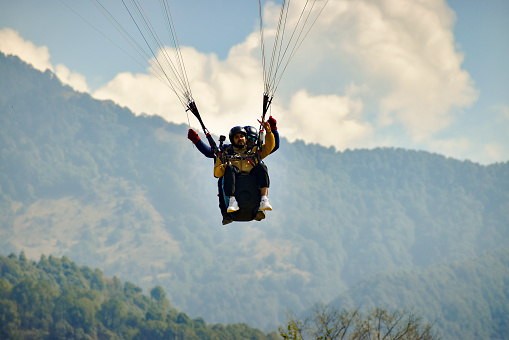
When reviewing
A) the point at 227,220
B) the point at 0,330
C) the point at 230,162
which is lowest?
the point at 227,220

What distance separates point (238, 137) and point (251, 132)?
1.57 feet

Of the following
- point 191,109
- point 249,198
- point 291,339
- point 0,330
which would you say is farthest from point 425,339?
point 0,330

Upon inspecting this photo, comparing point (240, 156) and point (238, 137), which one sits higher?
point (238, 137)

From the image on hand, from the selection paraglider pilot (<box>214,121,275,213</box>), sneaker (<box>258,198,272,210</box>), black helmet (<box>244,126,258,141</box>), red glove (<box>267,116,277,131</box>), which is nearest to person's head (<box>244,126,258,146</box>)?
black helmet (<box>244,126,258,141</box>)

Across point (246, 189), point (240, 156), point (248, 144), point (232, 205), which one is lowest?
point (232, 205)

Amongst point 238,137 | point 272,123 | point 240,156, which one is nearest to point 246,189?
point 240,156

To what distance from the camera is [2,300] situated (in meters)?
193

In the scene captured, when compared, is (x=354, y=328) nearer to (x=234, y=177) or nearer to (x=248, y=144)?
(x=248, y=144)

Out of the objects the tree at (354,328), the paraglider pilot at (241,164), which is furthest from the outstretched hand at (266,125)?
the tree at (354,328)

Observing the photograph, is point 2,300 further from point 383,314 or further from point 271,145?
point 271,145

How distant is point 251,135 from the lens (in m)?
23.2

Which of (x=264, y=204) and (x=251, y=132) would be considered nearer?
(x=264, y=204)

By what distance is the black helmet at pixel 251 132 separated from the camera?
2322cm

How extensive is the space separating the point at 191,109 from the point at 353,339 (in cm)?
2455
